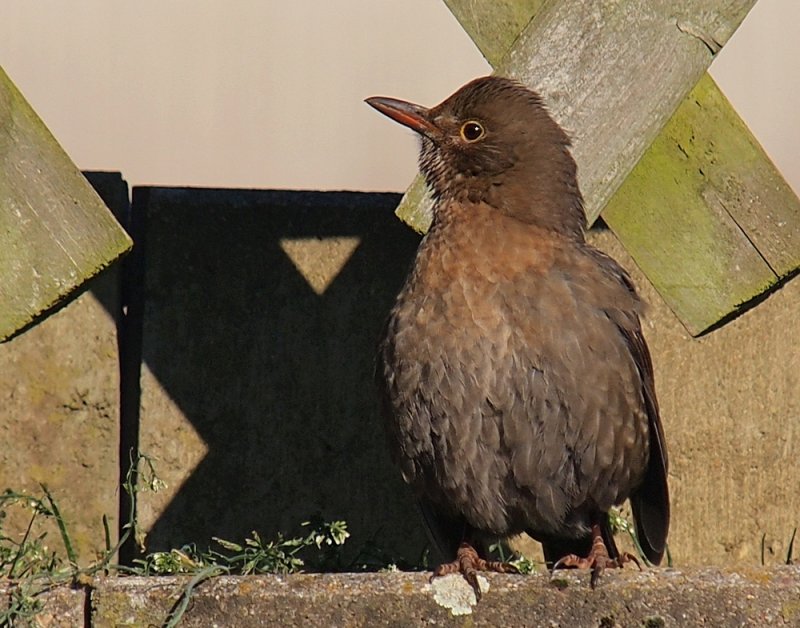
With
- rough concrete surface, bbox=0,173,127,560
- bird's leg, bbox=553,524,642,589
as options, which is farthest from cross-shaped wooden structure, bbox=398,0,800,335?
rough concrete surface, bbox=0,173,127,560

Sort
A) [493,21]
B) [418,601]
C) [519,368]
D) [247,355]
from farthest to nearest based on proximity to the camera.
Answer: [247,355]
[519,368]
[493,21]
[418,601]

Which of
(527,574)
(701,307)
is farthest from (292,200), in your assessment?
(527,574)

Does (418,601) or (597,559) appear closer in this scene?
(418,601)

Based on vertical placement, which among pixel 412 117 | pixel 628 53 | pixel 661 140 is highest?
pixel 628 53

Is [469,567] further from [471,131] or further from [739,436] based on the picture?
[471,131]

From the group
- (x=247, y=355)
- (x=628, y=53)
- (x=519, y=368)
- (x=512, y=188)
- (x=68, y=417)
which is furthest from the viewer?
(x=512, y=188)

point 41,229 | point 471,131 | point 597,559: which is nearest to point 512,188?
point 471,131

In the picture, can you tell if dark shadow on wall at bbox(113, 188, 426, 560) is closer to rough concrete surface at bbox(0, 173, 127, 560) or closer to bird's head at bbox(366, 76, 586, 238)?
rough concrete surface at bbox(0, 173, 127, 560)

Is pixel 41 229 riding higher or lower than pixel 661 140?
lower
